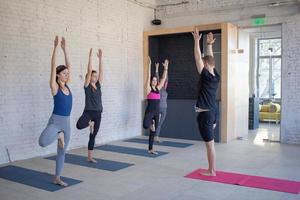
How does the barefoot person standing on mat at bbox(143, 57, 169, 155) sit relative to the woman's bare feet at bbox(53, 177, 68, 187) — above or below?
above

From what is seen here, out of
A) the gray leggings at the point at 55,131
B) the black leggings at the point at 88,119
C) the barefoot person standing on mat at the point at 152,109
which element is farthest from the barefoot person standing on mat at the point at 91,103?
the gray leggings at the point at 55,131

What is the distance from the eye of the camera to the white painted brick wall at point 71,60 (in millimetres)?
5465

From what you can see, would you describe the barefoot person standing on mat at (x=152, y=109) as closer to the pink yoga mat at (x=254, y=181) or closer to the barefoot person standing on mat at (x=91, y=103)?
the barefoot person standing on mat at (x=91, y=103)

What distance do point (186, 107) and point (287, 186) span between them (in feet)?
12.9

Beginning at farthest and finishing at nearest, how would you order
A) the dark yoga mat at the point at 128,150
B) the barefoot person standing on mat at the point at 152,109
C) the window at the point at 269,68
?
the window at the point at 269,68, the dark yoga mat at the point at 128,150, the barefoot person standing on mat at the point at 152,109

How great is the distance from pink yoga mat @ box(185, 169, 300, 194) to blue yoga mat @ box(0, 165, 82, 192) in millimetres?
1735

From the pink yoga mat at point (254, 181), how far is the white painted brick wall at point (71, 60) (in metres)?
2.92

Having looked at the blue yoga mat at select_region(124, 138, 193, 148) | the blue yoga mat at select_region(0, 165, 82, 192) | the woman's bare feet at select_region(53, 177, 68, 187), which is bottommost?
the blue yoga mat at select_region(124, 138, 193, 148)

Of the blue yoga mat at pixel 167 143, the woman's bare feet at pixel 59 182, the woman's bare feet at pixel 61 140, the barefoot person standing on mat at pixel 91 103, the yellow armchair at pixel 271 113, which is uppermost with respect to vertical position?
the barefoot person standing on mat at pixel 91 103

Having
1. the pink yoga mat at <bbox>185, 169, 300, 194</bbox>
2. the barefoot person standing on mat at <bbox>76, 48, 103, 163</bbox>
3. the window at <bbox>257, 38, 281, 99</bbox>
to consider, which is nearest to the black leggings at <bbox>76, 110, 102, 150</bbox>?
the barefoot person standing on mat at <bbox>76, 48, 103, 163</bbox>

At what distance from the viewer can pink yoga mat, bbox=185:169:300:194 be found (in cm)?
Answer: 403

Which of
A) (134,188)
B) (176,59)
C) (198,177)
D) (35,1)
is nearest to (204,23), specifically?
(176,59)

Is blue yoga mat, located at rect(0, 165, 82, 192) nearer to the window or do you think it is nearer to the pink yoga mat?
the pink yoga mat

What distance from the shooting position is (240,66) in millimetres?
8023
